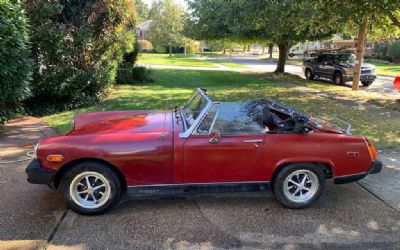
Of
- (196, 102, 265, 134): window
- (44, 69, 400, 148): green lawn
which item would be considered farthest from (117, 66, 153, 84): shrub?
(196, 102, 265, 134): window

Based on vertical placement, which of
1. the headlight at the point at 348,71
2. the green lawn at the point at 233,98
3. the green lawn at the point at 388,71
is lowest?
the green lawn at the point at 233,98

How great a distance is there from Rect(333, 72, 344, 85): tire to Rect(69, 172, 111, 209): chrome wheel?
17262 mm

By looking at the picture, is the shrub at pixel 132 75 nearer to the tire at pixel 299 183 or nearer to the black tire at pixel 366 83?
the black tire at pixel 366 83

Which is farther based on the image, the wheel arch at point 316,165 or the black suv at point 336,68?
the black suv at point 336,68

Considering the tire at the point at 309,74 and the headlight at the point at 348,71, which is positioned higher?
the headlight at the point at 348,71

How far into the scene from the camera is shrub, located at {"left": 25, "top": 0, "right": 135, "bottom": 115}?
386 inches

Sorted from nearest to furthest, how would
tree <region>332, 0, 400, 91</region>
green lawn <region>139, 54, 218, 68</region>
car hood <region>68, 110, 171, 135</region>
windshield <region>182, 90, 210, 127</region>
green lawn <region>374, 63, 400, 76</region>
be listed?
1. car hood <region>68, 110, 171, 135</region>
2. windshield <region>182, 90, 210, 127</region>
3. tree <region>332, 0, 400, 91</region>
4. green lawn <region>374, 63, 400, 76</region>
5. green lawn <region>139, 54, 218, 68</region>

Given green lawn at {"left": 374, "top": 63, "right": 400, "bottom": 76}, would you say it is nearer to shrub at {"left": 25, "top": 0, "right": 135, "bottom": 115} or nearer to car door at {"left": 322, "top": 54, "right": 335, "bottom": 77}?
car door at {"left": 322, "top": 54, "right": 335, "bottom": 77}

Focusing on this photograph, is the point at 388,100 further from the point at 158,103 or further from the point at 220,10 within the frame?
the point at 220,10

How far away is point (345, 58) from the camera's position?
19.7 meters

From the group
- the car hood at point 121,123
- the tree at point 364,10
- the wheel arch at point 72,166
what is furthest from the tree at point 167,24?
the wheel arch at point 72,166

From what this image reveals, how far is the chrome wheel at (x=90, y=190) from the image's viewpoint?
4.18 metres

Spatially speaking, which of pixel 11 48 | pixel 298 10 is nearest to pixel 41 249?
pixel 11 48

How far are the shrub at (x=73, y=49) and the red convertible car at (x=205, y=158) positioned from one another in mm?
6208
